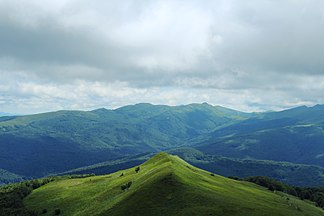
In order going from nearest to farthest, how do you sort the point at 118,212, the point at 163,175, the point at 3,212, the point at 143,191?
the point at 118,212 < the point at 143,191 < the point at 163,175 < the point at 3,212

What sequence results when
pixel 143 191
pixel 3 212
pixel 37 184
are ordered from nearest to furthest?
pixel 143 191, pixel 3 212, pixel 37 184

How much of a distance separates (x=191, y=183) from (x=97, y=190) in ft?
162

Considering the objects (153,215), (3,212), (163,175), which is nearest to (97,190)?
(3,212)

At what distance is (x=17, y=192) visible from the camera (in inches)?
6260

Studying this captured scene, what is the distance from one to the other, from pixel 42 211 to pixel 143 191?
5030cm

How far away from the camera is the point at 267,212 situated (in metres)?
81.9

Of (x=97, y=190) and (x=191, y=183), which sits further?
(x=97, y=190)

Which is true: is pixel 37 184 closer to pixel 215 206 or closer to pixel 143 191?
pixel 143 191

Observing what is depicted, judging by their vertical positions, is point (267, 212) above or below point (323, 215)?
above

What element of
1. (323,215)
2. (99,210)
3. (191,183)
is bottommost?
(323,215)

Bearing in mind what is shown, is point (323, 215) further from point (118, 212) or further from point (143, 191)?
point (118, 212)

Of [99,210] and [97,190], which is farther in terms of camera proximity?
[97,190]

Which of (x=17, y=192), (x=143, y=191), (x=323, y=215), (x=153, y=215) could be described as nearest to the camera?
(x=153, y=215)

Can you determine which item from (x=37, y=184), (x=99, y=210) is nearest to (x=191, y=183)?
(x=99, y=210)
